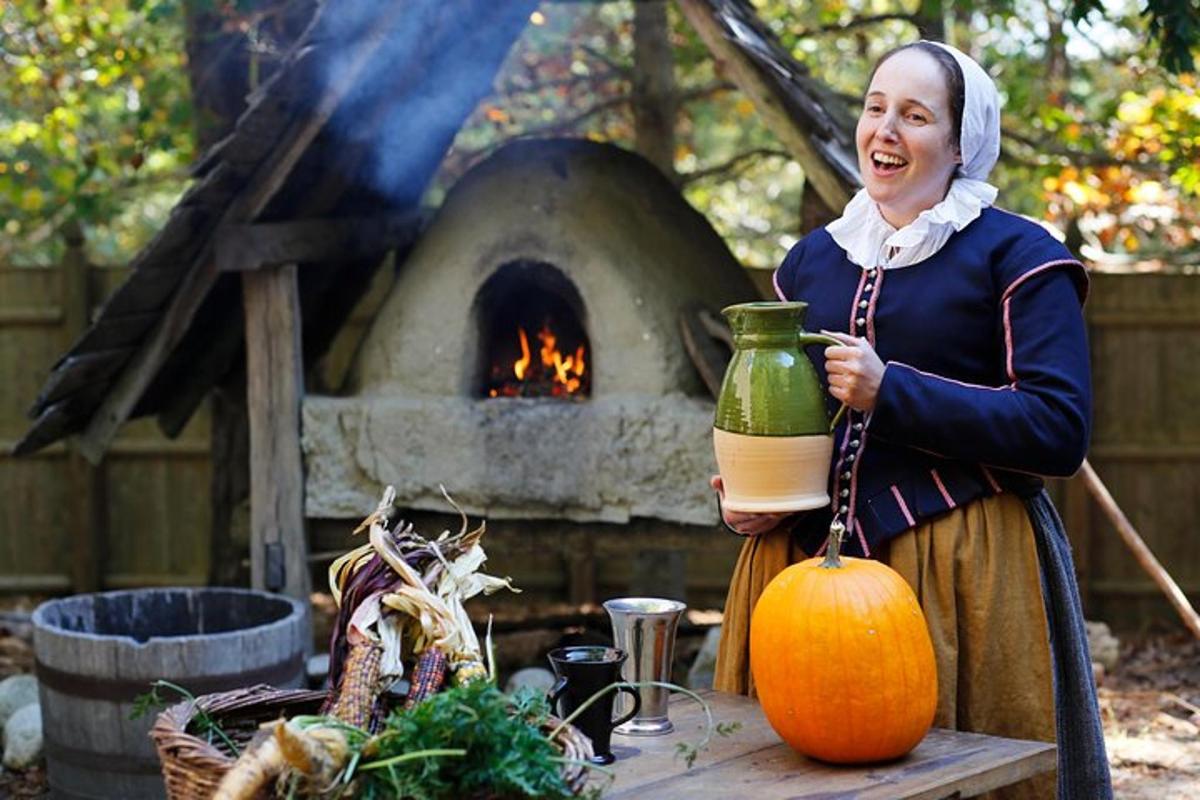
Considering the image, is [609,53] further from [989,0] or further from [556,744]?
[556,744]

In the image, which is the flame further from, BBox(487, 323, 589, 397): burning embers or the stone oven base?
the stone oven base

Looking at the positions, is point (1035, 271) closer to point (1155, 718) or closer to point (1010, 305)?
point (1010, 305)

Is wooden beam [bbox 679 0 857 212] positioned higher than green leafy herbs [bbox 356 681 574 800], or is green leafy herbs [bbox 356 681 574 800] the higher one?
wooden beam [bbox 679 0 857 212]

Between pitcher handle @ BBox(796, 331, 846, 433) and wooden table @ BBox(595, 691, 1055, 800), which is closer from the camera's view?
wooden table @ BBox(595, 691, 1055, 800)

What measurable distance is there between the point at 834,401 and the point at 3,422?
6.14 metres

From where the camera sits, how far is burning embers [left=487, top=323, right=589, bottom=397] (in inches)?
249

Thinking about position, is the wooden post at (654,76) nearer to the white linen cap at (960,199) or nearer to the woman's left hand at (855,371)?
the white linen cap at (960,199)

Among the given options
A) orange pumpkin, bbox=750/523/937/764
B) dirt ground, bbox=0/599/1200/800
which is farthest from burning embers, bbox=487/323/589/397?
orange pumpkin, bbox=750/523/937/764

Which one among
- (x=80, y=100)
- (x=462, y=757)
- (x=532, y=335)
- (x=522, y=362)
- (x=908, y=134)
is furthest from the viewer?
(x=80, y=100)

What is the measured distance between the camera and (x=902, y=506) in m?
3.04

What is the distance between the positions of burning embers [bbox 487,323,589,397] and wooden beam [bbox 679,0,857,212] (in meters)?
1.55

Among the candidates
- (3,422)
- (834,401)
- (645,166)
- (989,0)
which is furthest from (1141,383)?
(3,422)

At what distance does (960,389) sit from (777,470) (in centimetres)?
35

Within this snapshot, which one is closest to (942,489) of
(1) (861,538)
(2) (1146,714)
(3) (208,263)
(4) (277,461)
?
(1) (861,538)
